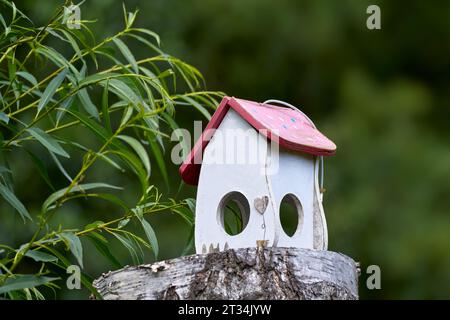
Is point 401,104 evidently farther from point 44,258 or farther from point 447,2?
point 44,258

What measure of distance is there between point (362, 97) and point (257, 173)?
415 cm

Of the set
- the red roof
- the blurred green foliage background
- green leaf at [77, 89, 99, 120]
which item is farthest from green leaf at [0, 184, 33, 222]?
the blurred green foliage background

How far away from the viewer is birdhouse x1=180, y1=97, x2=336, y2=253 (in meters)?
2.07

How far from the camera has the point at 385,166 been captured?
6.02m

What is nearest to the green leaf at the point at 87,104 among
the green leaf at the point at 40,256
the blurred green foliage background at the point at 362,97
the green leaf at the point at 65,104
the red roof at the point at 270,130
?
the green leaf at the point at 65,104

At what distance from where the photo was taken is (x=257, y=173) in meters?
2.08

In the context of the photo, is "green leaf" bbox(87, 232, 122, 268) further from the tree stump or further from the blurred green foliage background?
the blurred green foliage background

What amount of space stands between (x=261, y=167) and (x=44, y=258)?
49 centimetres

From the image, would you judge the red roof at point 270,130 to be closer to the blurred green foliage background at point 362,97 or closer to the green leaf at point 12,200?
the green leaf at point 12,200

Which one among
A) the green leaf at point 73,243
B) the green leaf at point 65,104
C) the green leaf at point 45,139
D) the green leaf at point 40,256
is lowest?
the green leaf at point 40,256

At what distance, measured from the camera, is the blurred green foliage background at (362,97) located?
5715 mm

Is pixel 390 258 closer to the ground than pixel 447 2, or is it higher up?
closer to the ground
